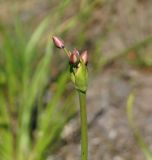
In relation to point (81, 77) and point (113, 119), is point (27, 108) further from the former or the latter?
point (81, 77)

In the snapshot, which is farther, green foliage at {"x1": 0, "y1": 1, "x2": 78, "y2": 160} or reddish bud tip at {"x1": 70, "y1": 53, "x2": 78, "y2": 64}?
green foliage at {"x1": 0, "y1": 1, "x2": 78, "y2": 160}

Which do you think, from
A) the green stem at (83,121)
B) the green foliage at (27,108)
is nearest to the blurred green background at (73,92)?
the green foliage at (27,108)

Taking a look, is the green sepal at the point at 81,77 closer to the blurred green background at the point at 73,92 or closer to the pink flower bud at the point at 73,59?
the pink flower bud at the point at 73,59

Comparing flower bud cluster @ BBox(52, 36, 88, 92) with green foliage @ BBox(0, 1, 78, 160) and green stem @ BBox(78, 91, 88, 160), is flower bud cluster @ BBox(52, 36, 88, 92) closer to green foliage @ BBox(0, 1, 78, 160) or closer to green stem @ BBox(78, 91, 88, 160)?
green stem @ BBox(78, 91, 88, 160)

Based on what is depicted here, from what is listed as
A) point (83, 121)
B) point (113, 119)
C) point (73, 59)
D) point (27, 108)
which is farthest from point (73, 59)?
point (113, 119)

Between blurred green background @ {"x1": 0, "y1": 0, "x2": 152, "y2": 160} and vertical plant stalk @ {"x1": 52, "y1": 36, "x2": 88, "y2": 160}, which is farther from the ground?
blurred green background @ {"x1": 0, "y1": 0, "x2": 152, "y2": 160}

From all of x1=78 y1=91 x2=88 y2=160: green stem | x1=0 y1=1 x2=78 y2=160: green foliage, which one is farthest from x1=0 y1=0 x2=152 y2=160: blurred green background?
x1=78 y1=91 x2=88 y2=160: green stem

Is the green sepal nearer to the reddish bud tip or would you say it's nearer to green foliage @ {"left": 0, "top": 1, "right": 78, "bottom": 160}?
the reddish bud tip

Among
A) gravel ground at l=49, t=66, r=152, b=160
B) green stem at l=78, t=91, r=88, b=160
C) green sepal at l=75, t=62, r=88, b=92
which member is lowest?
green stem at l=78, t=91, r=88, b=160

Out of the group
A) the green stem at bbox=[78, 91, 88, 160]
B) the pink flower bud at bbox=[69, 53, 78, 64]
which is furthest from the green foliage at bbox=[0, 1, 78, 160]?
the pink flower bud at bbox=[69, 53, 78, 64]
